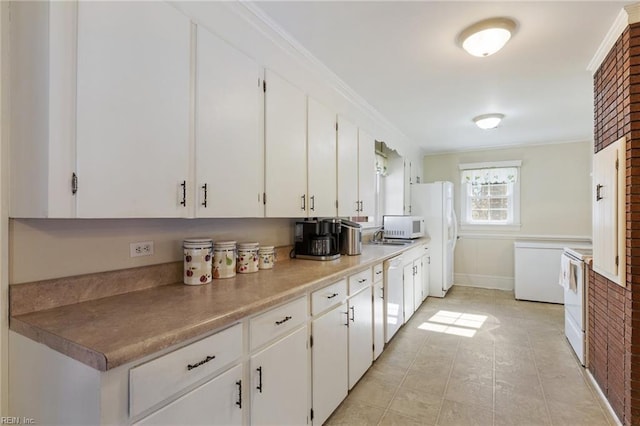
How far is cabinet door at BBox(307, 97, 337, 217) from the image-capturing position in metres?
2.39

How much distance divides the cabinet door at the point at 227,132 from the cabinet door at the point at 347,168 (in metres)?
1.07

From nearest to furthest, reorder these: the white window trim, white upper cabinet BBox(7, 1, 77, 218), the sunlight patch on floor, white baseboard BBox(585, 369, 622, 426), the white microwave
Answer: white upper cabinet BBox(7, 1, 77, 218), white baseboard BBox(585, 369, 622, 426), the sunlight patch on floor, the white microwave, the white window trim

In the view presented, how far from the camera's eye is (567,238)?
4.95 meters

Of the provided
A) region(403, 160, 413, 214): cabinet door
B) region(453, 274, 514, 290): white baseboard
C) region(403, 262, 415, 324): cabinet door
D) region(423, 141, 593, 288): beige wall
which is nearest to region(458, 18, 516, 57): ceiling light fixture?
region(403, 262, 415, 324): cabinet door

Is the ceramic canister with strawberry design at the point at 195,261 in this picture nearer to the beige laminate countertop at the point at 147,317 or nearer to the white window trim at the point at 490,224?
the beige laminate countertop at the point at 147,317

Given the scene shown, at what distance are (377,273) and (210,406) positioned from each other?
1.84 meters

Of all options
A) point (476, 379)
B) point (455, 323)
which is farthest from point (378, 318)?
point (455, 323)

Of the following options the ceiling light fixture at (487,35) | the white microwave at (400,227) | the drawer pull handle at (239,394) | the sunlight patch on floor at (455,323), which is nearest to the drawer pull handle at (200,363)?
the drawer pull handle at (239,394)

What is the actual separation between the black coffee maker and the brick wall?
1.87m

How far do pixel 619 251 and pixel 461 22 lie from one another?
169 cm

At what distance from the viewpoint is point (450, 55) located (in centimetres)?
233

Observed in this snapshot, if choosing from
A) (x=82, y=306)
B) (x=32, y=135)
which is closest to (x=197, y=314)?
(x=82, y=306)

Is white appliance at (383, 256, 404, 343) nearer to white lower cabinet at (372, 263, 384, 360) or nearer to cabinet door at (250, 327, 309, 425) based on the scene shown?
white lower cabinet at (372, 263, 384, 360)

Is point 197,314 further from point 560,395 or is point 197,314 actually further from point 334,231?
point 560,395
